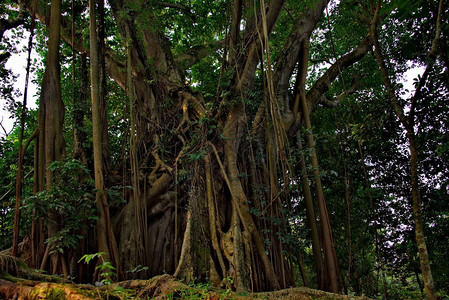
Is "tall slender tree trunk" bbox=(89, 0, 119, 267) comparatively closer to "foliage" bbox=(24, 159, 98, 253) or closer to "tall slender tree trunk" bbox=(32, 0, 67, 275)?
"foliage" bbox=(24, 159, 98, 253)

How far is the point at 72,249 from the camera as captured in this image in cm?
341

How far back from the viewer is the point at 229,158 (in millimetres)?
4277

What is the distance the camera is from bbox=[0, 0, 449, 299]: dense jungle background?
332cm

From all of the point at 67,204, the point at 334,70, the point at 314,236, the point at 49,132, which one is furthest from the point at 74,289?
the point at 334,70

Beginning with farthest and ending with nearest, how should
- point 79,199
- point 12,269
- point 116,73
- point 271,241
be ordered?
point 116,73 < point 271,241 < point 79,199 < point 12,269

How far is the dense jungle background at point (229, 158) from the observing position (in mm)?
3318

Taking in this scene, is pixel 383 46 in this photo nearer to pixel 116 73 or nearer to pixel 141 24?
pixel 141 24

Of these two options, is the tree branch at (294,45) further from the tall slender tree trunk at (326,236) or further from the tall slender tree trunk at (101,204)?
the tall slender tree trunk at (101,204)

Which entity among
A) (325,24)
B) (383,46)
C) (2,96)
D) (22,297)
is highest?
(325,24)

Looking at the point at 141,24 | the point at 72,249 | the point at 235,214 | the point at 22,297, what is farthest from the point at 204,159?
the point at 22,297

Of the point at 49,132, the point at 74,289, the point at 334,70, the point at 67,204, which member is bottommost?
the point at 74,289

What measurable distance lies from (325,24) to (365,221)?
13.3 feet

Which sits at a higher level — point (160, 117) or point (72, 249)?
point (160, 117)

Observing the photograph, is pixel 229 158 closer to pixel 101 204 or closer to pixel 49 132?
pixel 101 204
